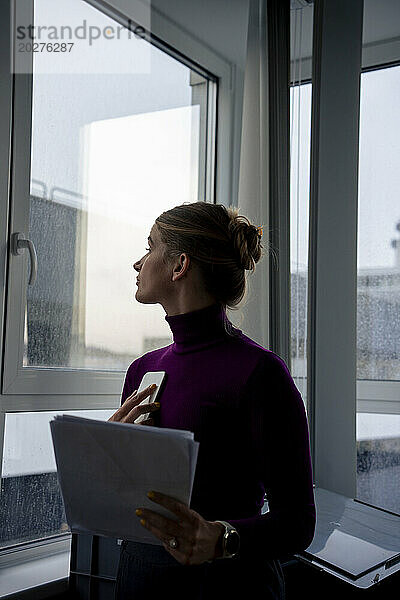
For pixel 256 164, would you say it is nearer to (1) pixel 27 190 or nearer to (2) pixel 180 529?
(1) pixel 27 190

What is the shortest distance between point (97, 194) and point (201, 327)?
3.12ft

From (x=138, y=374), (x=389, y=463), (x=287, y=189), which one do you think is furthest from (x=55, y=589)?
(x=287, y=189)

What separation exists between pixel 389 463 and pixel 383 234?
778mm

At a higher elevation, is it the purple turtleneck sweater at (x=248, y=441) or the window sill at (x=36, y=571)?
the purple turtleneck sweater at (x=248, y=441)

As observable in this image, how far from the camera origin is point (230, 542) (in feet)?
3.68

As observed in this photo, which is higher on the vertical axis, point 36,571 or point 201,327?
point 201,327

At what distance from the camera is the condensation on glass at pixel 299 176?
97.2 inches

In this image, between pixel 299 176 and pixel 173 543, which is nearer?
pixel 173 543

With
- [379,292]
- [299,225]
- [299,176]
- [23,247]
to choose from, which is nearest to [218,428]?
[23,247]

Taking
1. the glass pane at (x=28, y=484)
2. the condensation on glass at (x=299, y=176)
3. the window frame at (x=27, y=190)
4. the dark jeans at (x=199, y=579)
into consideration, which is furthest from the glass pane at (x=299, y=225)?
the dark jeans at (x=199, y=579)

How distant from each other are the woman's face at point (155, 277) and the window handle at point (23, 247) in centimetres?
57

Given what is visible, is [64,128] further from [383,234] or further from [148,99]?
[383,234]

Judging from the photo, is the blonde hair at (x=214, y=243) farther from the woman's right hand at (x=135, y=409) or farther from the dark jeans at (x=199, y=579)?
the dark jeans at (x=199, y=579)

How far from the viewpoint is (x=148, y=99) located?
2395mm
